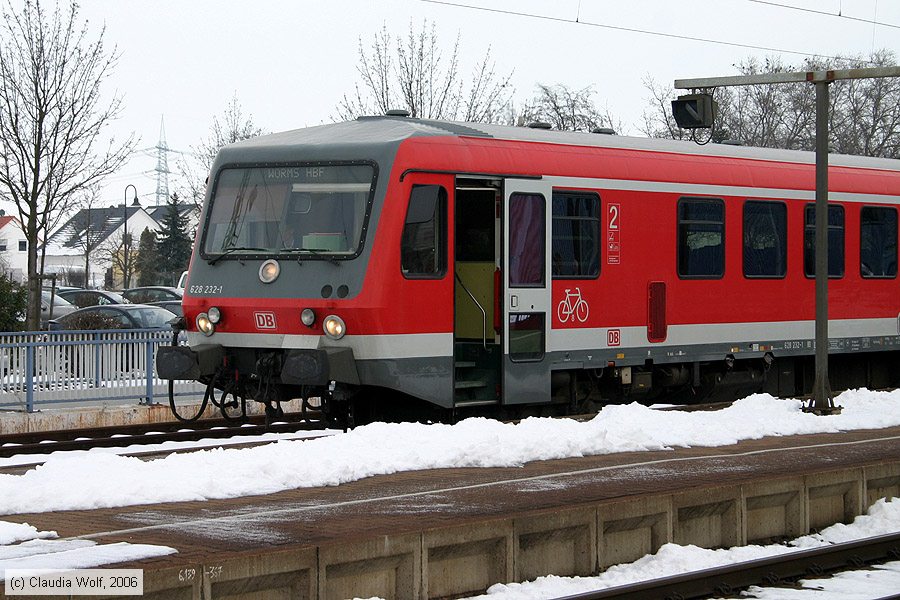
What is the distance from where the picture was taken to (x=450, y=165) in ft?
48.6

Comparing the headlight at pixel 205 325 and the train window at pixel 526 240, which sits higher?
the train window at pixel 526 240

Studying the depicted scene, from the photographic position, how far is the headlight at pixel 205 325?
50.5 feet

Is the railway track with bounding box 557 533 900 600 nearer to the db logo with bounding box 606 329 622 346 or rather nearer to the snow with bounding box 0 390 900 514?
the snow with bounding box 0 390 900 514

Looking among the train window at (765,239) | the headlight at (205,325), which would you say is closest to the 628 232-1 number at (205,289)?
the headlight at (205,325)

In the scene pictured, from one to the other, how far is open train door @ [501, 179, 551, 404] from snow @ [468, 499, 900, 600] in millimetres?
5030

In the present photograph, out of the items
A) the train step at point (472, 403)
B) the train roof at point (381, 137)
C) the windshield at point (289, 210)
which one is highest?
the train roof at point (381, 137)

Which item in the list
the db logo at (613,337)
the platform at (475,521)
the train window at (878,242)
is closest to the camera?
the platform at (475,521)

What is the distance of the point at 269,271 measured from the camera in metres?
14.9

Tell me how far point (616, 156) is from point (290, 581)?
1024cm

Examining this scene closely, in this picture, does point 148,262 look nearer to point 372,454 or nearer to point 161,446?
point 161,446

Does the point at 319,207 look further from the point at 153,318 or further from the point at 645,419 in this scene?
the point at 153,318

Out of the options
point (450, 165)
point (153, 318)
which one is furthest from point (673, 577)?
point (153, 318)

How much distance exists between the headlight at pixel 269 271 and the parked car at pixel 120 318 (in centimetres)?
1446

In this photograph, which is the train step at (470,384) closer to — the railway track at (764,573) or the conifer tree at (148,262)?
the railway track at (764,573)
